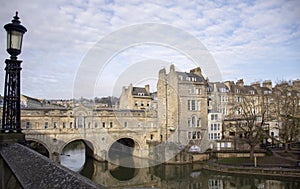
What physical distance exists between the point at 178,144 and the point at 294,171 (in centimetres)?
Result: 1538

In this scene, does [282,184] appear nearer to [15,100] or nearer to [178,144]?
[178,144]

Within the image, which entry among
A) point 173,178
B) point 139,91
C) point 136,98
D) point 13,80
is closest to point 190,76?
point 173,178

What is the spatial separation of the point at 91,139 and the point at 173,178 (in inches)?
597

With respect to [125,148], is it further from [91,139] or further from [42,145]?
[42,145]

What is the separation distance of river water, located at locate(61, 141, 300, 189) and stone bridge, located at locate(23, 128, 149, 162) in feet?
9.59

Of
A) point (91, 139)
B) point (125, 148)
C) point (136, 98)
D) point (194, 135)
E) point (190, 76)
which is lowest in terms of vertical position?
point (125, 148)

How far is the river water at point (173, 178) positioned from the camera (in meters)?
24.5

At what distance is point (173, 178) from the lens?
28562 millimetres

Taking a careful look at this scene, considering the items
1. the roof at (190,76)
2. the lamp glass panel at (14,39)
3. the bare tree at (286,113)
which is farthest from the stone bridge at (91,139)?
the lamp glass panel at (14,39)

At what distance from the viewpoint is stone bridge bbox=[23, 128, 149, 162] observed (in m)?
34.3

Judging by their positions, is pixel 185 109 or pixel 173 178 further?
pixel 185 109

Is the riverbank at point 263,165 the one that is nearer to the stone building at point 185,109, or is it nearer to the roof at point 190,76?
the stone building at point 185,109

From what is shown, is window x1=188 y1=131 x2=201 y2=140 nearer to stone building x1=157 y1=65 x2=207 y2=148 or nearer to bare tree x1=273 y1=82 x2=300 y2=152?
stone building x1=157 y1=65 x2=207 y2=148

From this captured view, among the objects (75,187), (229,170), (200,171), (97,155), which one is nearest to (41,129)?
(97,155)
